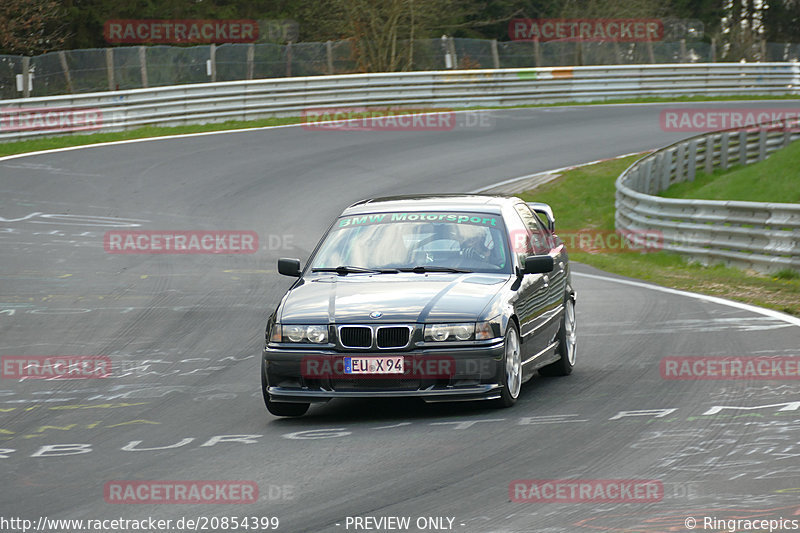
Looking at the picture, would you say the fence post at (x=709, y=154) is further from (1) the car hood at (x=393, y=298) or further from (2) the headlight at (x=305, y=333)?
(2) the headlight at (x=305, y=333)

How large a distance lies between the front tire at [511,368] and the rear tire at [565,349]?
135 centimetres

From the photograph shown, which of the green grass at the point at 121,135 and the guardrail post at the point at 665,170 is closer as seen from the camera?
the guardrail post at the point at 665,170

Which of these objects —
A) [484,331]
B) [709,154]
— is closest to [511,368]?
[484,331]

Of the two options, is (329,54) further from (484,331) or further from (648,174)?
(484,331)

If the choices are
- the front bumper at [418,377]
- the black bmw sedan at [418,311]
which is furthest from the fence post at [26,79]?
the front bumper at [418,377]

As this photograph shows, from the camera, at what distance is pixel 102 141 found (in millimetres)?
29516

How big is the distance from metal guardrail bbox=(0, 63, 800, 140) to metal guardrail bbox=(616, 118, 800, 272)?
10668mm

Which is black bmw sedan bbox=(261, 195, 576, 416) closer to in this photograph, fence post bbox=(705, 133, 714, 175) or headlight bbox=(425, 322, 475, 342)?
headlight bbox=(425, 322, 475, 342)

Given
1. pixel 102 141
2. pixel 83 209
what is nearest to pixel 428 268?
pixel 83 209

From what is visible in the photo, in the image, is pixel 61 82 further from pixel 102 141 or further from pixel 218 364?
pixel 218 364

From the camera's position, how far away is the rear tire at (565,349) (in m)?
10.2

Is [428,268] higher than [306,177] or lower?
higher

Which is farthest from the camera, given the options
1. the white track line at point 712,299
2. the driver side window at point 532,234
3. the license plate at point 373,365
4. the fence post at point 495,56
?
the fence post at point 495,56

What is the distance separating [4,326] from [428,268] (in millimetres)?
5883
